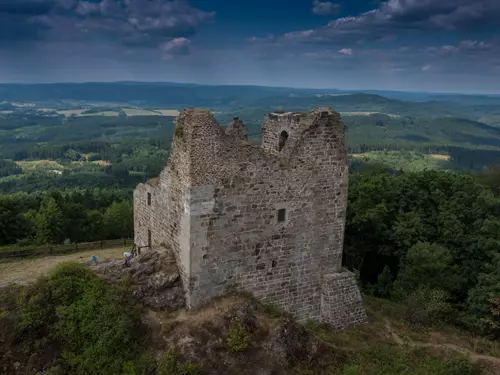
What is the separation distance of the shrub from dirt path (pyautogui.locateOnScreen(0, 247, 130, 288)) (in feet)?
31.3

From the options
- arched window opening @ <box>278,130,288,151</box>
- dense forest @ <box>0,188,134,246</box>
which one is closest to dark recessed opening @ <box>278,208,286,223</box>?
arched window opening @ <box>278,130,288,151</box>

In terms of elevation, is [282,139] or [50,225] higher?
[282,139]

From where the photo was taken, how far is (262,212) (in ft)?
52.0

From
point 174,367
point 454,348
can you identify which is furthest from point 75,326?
point 454,348

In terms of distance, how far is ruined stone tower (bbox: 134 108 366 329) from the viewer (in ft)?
48.3

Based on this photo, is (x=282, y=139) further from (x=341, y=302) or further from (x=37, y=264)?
(x=37, y=264)

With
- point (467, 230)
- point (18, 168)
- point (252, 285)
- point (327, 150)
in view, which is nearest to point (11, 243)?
point (252, 285)

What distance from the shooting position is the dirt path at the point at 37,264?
19.7 metres

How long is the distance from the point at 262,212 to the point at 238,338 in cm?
451

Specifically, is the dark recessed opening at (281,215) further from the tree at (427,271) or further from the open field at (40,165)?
the open field at (40,165)

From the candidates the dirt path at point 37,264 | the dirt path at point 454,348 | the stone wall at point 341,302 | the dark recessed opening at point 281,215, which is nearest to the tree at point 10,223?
the dirt path at point 37,264

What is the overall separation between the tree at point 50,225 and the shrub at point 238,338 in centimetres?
2231

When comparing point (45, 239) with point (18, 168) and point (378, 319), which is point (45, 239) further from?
point (18, 168)

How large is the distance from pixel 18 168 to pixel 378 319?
141 m
